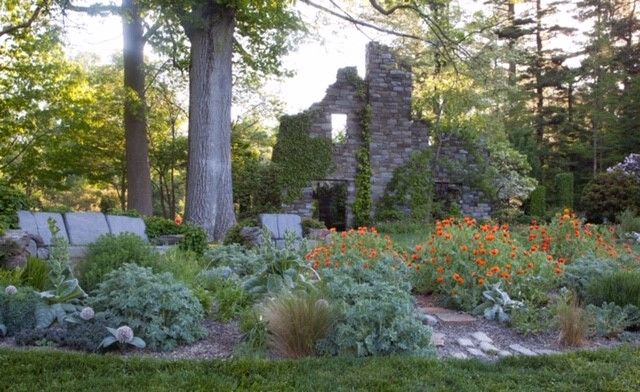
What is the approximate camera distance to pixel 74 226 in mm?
7105

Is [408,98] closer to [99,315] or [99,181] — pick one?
[99,181]

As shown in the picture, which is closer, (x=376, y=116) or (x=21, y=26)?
(x=21, y=26)

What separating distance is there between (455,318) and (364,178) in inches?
509

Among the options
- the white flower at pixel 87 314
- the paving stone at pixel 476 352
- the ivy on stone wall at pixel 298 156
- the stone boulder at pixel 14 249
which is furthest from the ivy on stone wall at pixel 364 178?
the white flower at pixel 87 314

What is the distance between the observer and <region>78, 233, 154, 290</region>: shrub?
4949mm

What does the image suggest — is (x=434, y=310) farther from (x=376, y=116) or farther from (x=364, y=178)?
(x=376, y=116)

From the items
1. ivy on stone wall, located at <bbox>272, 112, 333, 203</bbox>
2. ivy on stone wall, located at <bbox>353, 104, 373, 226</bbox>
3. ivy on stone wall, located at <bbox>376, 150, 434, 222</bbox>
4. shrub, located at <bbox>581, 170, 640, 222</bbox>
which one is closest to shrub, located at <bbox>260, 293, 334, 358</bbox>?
ivy on stone wall, located at <bbox>272, 112, 333, 203</bbox>

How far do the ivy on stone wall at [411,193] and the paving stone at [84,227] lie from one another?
11.1 metres

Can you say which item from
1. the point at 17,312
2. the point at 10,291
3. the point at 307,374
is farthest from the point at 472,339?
the point at 10,291

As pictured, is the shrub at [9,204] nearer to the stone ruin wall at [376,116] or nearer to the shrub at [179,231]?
the shrub at [179,231]

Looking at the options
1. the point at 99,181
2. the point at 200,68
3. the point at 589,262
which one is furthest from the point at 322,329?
the point at 99,181

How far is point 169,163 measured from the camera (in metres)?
19.2

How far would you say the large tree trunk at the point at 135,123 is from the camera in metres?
12.5

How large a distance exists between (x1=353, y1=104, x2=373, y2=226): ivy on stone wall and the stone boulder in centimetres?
1223
